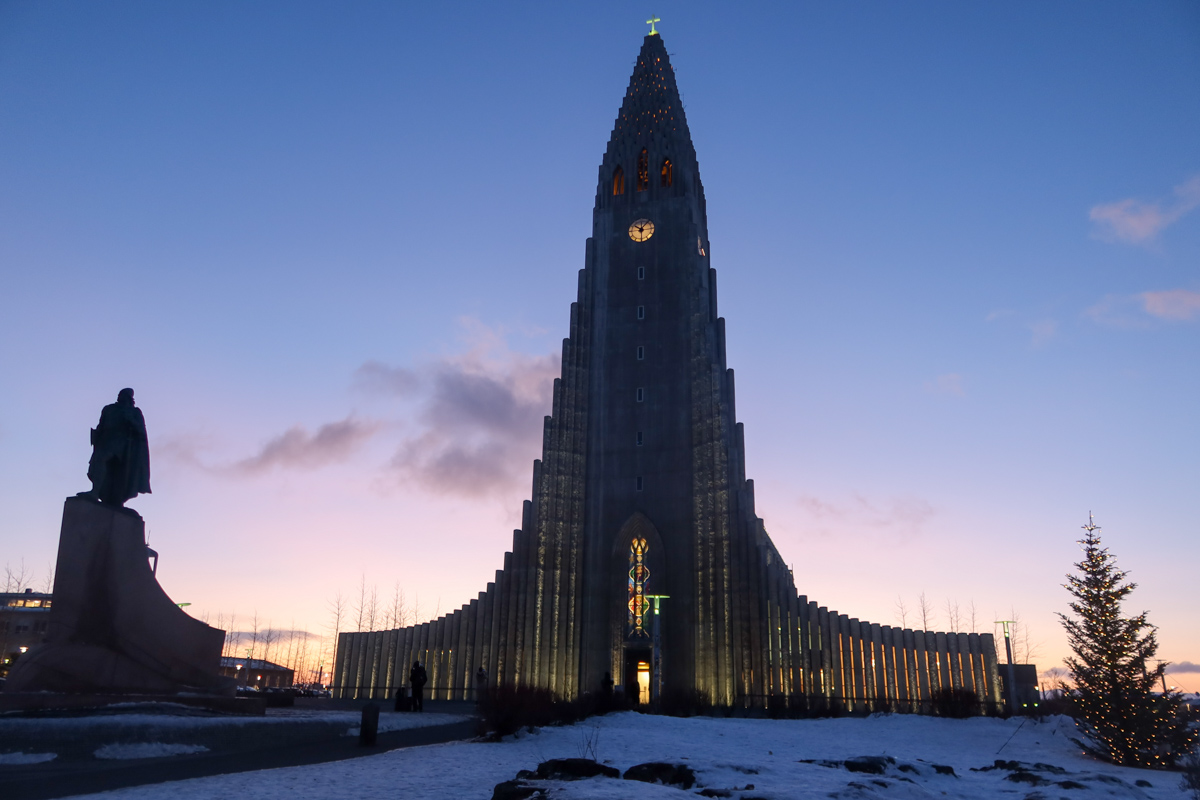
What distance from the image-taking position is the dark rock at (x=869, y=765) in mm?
13094

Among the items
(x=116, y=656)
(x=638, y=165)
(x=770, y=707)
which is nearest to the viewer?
(x=116, y=656)

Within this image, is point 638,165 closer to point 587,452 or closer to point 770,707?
point 587,452

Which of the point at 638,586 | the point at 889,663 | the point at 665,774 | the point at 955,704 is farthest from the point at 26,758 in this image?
the point at 889,663

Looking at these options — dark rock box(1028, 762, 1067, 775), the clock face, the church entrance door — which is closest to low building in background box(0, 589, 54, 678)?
the church entrance door

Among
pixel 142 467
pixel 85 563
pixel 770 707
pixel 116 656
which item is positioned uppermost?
pixel 142 467

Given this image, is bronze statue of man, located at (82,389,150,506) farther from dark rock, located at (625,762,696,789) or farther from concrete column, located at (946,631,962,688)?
concrete column, located at (946,631,962,688)

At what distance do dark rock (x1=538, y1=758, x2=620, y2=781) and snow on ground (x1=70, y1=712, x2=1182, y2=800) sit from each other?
2.82 feet

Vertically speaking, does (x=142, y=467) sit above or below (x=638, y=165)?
below

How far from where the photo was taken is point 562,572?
41438 millimetres

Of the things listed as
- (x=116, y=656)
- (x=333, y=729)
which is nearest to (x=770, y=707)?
(x=333, y=729)

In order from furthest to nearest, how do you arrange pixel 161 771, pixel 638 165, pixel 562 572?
pixel 638 165 → pixel 562 572 → pixel 161 771

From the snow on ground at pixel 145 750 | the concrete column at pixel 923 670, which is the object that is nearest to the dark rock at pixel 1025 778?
the snow on ground at pixel 145 750

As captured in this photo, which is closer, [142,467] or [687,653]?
[142,467]

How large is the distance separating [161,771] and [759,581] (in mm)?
30309
